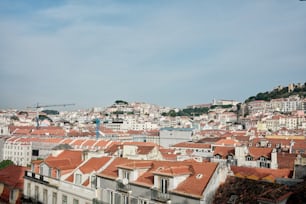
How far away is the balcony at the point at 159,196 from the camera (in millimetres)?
18438

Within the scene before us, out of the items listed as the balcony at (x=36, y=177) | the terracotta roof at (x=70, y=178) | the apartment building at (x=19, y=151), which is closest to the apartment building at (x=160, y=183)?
the terracotta roof at (x=70, y=178)

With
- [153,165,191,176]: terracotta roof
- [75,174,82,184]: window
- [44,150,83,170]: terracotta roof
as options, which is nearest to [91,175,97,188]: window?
[75,174,82,184]: window

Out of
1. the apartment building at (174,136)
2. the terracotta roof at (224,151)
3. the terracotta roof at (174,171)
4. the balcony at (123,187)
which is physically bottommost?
the apartment building at (174,136)

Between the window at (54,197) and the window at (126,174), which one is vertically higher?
the window at (126,174)

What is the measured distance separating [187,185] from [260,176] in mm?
10729

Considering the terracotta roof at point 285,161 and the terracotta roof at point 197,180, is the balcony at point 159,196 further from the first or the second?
the terracotta roof at point 285,161

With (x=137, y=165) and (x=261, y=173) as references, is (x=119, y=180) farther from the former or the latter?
(x=261, y=173)

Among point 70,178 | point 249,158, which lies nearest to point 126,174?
point 70,178

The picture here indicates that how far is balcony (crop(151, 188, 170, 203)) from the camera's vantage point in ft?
60.5

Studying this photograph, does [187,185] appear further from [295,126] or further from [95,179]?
[295,126]

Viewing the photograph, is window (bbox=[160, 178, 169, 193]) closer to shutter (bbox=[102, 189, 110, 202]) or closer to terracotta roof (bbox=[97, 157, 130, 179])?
terracotta roof (bbox=[97, 157, 130, 179])

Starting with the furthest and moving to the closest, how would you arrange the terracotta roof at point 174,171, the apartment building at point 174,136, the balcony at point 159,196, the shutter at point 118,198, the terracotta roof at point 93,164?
the apartment building at point 174,136
the terracotta roof at point 93,164
the shutter at point 118,198
the terracotta roof at point 174,171
the balcony at point 159,196

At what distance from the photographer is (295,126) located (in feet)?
555

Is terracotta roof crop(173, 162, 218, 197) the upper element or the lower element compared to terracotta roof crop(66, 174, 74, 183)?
upper
